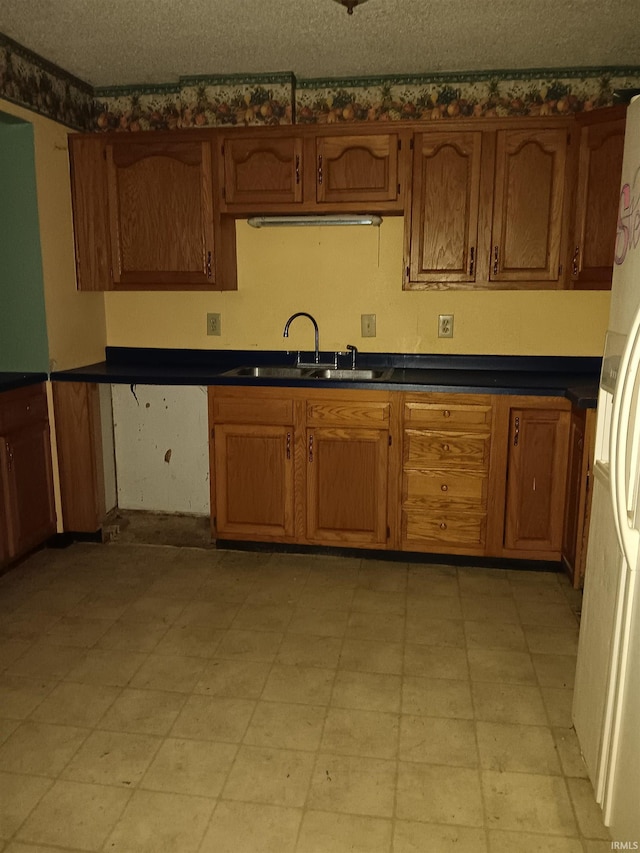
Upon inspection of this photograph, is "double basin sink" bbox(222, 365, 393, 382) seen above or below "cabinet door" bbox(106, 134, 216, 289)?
below

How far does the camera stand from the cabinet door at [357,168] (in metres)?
3.14

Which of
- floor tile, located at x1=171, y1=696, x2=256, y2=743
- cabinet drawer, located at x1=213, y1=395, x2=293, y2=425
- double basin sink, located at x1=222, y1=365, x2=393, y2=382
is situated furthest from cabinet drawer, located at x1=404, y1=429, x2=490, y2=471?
floor tile, located at x1=171, y1=696, x2=256, y2=743

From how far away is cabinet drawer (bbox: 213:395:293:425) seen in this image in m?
3.18

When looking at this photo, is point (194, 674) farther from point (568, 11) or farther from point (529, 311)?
point (568, 11)

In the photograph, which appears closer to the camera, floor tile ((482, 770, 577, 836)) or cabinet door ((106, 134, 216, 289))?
floor tile ((482, 770, 577, 836))

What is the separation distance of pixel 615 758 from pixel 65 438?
9.17 ft

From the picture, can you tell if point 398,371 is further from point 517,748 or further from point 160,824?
point 160,824

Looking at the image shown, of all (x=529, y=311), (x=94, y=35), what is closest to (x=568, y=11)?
Answer: (x=529, y=311)

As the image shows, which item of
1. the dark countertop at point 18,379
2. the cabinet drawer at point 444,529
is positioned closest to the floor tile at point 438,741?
the cabinet drawer at point 444,529

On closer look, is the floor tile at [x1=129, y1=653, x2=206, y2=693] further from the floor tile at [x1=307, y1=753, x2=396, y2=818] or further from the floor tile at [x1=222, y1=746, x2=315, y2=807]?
the floor tile at [x1=307, y1=753, x2=396, y2=818]

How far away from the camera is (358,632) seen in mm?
2594

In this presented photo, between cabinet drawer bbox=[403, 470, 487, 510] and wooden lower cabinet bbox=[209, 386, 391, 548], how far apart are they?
0.13 meters

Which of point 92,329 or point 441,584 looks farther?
point 92,329

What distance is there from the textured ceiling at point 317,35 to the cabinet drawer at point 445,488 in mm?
1924
